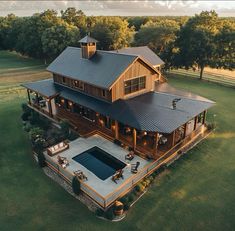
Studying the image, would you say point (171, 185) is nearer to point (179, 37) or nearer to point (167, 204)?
point (167, 204)

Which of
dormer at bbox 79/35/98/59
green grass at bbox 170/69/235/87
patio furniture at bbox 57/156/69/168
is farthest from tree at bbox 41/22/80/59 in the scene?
patio furniture at bbox 57/156/69/168

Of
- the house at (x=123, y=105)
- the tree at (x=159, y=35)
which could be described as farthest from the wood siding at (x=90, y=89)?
the tree at (x=159, y=35)

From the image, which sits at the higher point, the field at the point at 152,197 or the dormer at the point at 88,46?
the dormer at the point at 88,46

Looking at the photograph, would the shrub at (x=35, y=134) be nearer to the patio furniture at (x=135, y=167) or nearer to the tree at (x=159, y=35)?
the patio furniture at (x=135, y=167)

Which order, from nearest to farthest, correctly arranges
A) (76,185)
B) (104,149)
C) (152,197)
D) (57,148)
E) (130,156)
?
(76,185) → (152,197) → (130,156) → (57,148) → (104,149)

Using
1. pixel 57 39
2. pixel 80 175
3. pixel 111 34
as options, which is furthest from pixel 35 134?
pixel 57 39

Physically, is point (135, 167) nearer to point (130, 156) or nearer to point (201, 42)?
point (130, 156)
